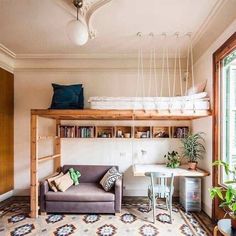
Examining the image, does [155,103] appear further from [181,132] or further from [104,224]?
[104,224]

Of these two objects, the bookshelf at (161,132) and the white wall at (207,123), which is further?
the bookshelf at (161,132)

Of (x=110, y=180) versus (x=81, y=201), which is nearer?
(x=81, y=201)

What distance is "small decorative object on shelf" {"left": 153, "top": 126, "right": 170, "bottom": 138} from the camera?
4.94 m

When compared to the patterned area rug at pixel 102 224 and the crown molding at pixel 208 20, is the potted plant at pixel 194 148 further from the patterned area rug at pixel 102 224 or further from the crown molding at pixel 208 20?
the crown molding at pixel 208 20

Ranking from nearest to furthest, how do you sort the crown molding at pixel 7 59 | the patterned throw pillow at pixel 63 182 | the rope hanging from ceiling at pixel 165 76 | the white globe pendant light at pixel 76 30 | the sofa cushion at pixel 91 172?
the white globe pendant light at pixel 76 30
the patterned throw pillow at pixel 63 182
the crown molding at pixel 7 59
the sofa cushion at pixel 91 172
the rope hanging from ceiling at pixel 165 76

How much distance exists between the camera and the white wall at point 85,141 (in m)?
4.98

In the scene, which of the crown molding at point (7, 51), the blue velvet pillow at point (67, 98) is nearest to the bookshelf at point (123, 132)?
the blue velvet pillow at point (67, 98)

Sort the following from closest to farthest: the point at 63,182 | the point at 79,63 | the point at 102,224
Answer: the point at 102,224
the point at 63,182
the point at 79,63

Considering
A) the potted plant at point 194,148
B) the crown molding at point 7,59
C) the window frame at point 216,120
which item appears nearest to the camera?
the window frame at point 216,120

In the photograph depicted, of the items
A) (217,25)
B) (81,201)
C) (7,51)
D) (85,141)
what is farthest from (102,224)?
(7,51)

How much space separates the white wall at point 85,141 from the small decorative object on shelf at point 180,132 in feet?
0.40

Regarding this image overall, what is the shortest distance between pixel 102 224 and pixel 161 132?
2.18 meters

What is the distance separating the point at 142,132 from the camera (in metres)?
4.95

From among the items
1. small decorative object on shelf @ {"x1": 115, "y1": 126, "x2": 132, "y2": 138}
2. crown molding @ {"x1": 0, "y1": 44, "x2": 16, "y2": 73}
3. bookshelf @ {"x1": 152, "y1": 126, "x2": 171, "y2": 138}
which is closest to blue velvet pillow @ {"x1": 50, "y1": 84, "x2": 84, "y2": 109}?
small decorative object on shelf @ {"x1": 115, "y1": 126, "x2": 132, "y2": 138}
